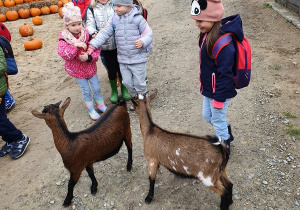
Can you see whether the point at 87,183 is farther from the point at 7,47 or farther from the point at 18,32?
the point at 18,32

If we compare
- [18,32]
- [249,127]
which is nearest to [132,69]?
[249,127]

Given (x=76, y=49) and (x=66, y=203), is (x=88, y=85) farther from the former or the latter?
(x=66, y=203)

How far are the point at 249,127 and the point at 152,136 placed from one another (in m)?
2.02

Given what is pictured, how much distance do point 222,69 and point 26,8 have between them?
10647mm

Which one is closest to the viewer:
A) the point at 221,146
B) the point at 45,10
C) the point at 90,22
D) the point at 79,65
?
the point at 221,146

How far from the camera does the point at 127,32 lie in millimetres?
4035

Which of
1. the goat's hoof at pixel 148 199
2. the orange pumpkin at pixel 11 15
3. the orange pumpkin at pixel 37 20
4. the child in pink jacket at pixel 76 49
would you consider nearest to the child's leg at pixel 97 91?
the child in pink jacket at pixel 76 49

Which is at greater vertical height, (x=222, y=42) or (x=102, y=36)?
(x=222, y=42)

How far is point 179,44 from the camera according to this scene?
7.46 meters

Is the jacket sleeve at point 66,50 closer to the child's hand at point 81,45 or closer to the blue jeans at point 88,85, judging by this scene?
the child's hand at point 81,45

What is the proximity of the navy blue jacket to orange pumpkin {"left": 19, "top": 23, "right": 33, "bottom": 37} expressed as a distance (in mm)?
7636

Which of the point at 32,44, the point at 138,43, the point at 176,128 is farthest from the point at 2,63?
the point at 32,44

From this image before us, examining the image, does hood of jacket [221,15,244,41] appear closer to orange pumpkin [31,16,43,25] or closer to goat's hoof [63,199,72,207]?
→ goat's hoof [63,199,72,207]

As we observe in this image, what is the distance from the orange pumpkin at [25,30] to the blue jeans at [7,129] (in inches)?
227
